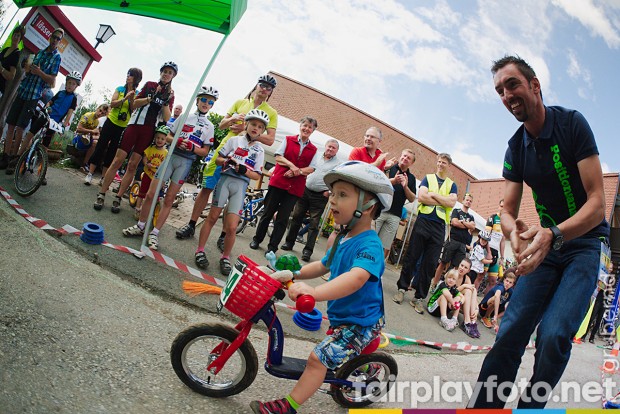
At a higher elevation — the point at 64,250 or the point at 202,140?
the point at 202,140

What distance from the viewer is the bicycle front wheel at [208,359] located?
87.3 inches

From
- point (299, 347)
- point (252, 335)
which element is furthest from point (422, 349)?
point (252, 335)

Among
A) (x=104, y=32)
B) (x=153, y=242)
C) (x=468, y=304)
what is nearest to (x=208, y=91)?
(x=153, y=242)

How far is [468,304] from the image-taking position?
21.5 feet

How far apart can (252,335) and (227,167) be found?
6.68 feet

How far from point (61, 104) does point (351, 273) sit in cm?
748

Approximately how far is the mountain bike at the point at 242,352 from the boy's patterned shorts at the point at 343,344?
179 mm

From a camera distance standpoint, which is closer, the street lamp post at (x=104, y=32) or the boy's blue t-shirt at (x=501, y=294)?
the boy's blue t-shirt at (x=501, y=294)

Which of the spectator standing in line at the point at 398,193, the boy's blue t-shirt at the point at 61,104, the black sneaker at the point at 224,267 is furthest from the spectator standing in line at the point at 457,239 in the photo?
the boy's blue t-shirt at the point at 61,104

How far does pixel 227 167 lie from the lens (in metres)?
4.62

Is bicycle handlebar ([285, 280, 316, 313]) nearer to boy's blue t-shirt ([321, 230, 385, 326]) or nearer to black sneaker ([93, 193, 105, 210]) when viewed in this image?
boy's blue t-shirt ([321, 230, 385, 326])

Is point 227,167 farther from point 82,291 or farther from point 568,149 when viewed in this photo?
point 568,149

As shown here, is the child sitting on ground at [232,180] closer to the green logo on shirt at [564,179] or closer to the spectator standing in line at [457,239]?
the green logo on shirt at [564,179]

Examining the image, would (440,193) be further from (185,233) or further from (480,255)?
(185,233)
